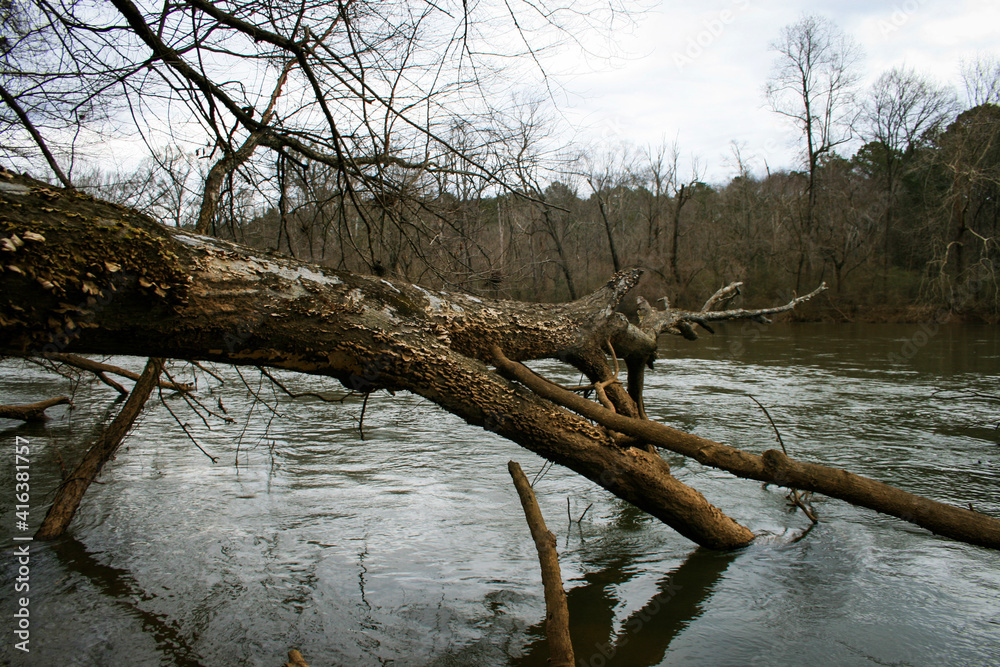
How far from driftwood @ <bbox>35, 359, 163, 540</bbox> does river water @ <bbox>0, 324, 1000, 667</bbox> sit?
5.9 inches

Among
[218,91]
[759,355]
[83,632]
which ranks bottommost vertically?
[83,632]

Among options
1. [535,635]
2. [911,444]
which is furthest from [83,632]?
[911,444]

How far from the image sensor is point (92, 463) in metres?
4.50

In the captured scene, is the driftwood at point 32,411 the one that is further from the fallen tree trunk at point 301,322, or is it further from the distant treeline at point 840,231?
the distant treeline at point 840,231

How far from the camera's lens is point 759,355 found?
56.5 ft

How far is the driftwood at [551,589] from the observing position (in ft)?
6.84

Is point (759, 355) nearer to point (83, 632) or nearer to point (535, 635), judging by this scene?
point (535, 635)

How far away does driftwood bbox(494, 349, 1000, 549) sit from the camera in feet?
6.80

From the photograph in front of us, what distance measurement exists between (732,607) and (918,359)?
14906 mm

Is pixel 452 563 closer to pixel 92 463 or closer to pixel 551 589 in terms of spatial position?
pixel 551 589

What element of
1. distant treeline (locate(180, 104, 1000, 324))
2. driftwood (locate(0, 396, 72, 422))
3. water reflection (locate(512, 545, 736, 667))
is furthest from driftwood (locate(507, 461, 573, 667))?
distant treeline (locate(180, 104, 1000, 324))

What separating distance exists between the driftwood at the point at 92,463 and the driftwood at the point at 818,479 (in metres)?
3.34

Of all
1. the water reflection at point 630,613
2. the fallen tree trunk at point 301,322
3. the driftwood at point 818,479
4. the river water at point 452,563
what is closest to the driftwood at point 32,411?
the river water at point 452,563

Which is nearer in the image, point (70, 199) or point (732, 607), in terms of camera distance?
point (70, 199)
